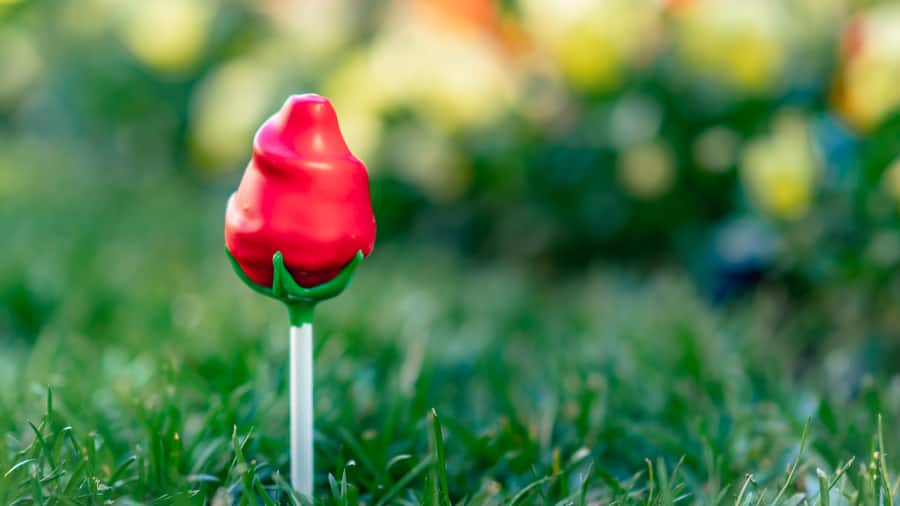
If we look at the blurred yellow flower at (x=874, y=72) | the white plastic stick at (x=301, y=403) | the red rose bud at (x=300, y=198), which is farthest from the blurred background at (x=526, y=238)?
the red rose bud at (x=300, y=198)

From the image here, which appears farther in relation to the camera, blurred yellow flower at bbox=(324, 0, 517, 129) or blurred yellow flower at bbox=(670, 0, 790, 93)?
blurred yellow flower at bbox=(324, 0, 517, 129)

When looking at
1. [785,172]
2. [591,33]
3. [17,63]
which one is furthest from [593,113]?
[17,63]

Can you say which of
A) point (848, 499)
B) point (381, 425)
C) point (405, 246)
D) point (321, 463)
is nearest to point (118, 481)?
point (321, 463)

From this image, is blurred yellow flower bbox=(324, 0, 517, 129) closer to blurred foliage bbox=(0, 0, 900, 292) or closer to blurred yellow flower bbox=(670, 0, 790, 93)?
blurred foliage bbox=(0, 0, 900, 292)

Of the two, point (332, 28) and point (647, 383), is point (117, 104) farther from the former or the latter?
point (647, 383)

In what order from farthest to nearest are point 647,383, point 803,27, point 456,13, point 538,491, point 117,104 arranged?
point 117,104, point 456,13, point 803,27, point 647,383, point 538,491

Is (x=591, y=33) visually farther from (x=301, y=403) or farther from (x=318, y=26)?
(x=301, y=403)

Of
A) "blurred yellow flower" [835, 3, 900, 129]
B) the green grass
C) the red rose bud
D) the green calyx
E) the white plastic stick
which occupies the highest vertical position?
"blurred yellow flower" [835, 3, 900, 129]

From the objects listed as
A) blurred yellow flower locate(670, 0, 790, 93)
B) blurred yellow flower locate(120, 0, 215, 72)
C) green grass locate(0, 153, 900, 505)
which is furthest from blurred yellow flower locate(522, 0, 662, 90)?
blurred yellow flower locate(120, 0, 215, 72)
